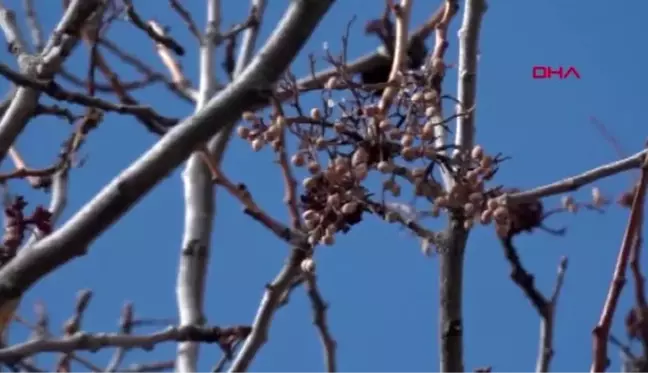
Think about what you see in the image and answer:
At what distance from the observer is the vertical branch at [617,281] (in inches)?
31.0

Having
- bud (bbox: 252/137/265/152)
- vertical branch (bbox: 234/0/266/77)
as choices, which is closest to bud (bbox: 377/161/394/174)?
bud (bbox: 252/137/265/152)

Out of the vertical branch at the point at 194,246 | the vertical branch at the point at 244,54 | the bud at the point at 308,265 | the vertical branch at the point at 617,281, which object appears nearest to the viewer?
the vertical branch at the point at 617,281

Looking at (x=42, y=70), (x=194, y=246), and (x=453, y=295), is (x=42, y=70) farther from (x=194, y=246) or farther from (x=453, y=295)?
(x=194, y=246)

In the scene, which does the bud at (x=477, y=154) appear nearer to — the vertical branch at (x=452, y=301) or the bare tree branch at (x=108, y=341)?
the vertical branch at (x=452, y=301)

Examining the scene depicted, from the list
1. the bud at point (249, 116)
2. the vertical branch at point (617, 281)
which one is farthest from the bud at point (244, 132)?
the vertical branch at point (617, 281)

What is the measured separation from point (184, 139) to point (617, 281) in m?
0.37

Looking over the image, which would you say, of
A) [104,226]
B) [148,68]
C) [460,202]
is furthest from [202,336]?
[148,68]

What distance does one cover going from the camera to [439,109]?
3.02 ft

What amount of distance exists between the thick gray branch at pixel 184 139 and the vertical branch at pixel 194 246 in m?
0.72

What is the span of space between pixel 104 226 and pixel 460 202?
0.99 feet

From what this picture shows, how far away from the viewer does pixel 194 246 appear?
172cm

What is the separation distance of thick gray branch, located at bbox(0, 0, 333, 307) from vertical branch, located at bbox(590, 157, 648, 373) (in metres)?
0.29

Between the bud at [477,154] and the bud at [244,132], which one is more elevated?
the bud at [244,132]

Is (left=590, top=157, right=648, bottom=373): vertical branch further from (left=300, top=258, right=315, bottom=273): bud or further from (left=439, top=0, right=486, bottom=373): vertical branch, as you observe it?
(left=300, top=258, right=315, bottom=273): bud
